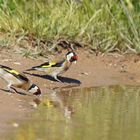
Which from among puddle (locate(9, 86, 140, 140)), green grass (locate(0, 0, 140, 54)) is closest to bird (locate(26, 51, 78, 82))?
puddle (locate(9, 86, 140, 140))

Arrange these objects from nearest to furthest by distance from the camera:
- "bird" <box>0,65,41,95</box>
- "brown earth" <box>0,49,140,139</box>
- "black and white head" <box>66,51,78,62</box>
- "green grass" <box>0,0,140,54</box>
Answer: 1. "brown earth" <box>0,49,140,139</box>
2. "bird" <box>0,65,41,95</box>
3. "black and white head" <box>66,51,78,62</box>
4. "green grass" <box>0,0,140,54</box>

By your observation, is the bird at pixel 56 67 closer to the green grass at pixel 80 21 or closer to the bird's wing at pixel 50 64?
the bird's wing at pixel 50 64

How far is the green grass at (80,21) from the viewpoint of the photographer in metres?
10.6

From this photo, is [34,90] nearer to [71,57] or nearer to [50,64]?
[50,64]

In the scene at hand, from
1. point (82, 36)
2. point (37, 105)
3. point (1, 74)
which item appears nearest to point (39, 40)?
point (82, 36)

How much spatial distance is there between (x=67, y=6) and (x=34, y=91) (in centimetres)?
355

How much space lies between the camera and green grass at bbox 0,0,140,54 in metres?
10.6

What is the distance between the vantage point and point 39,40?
1048cm

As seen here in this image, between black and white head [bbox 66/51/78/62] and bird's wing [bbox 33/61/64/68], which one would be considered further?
black and white head [bbox 66/51/78/62]

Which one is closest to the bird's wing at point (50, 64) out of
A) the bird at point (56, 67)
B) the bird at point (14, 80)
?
the bird at point (56, 67)

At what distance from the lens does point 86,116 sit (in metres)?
7.12

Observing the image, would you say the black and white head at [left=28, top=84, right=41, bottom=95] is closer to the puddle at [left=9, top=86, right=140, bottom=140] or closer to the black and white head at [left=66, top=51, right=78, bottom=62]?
the puddle at [left=9, top=86, right=140, bottom=140]

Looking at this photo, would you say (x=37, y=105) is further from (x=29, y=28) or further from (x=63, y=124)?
(x=29, y=28)

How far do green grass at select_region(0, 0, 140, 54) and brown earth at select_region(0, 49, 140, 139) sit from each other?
0.27m
